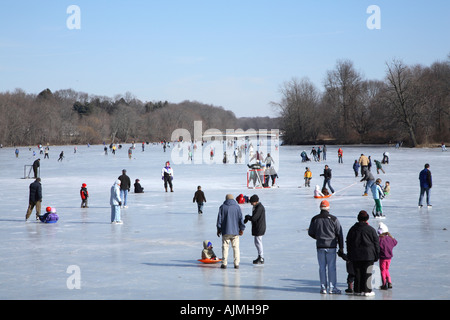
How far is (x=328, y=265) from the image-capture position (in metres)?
7.37

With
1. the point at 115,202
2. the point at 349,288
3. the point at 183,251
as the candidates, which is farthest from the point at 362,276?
the point at 115,202

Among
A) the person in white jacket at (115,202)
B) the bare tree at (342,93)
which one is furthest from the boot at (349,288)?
the bare tree at (342,93)

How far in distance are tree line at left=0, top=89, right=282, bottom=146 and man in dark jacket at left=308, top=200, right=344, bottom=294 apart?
119636 mm

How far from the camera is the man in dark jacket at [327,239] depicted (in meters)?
7.25

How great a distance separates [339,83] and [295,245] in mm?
98611

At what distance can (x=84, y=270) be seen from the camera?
29.6 feet

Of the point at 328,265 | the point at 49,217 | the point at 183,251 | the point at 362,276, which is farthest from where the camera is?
the point at 49,217

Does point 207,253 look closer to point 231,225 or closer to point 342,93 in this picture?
point 231,225

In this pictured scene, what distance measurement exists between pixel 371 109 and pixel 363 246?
9324 cm

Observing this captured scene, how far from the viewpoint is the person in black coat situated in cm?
693

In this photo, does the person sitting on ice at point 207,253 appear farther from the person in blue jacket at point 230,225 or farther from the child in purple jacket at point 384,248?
the child in purple jacket at point 384,248

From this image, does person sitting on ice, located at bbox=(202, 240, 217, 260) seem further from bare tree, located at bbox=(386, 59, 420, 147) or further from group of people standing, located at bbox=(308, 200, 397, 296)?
bare tree, located at bbox=(386, 59, 420, 147)

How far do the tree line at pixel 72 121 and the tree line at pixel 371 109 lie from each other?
55696mm
